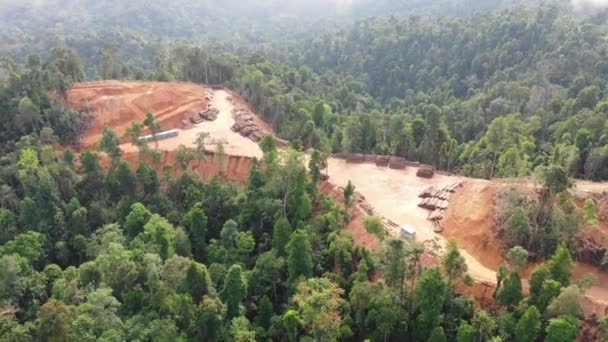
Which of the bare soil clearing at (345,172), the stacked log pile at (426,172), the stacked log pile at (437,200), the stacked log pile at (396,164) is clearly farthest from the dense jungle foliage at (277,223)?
the stacked log pile at (426,172)

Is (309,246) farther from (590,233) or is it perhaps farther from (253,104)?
(253,104)

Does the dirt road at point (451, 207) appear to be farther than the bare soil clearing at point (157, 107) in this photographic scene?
No

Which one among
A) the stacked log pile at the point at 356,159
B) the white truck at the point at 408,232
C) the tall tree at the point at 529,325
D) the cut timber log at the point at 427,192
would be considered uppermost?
the stacked log pile at the point at 356,159

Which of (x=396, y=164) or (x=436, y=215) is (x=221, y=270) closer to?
(x=436, y=215)

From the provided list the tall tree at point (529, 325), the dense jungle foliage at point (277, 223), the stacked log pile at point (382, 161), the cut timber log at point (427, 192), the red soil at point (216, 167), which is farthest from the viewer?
the stacked log pile at point (382, 161)

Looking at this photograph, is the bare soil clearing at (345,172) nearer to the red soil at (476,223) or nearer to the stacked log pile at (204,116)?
the red soil at (476,223)

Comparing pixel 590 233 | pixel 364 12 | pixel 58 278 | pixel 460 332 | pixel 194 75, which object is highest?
pixel 364 12

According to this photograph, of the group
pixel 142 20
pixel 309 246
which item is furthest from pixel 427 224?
pixel 142 20
